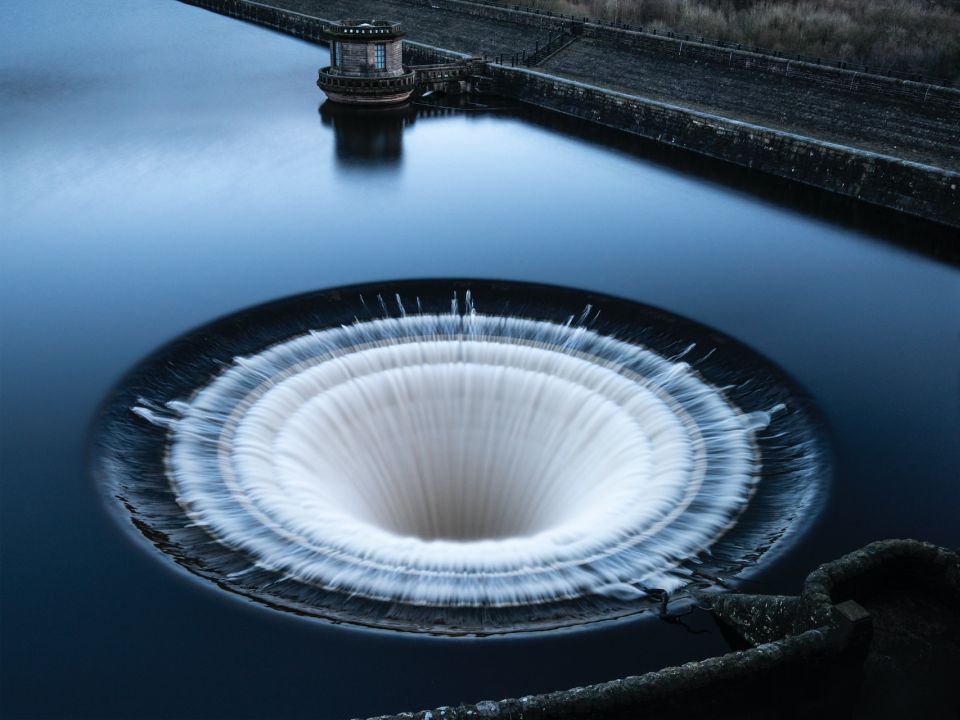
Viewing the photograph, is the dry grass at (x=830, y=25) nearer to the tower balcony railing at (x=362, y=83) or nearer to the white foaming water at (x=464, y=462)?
the tower balcony railing at (x=362, y=83)

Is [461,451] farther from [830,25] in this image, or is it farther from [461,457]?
[830,25]

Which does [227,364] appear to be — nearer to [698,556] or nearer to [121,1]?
[698,556]

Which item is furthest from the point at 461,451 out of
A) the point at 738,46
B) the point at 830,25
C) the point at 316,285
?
the point at 830,25

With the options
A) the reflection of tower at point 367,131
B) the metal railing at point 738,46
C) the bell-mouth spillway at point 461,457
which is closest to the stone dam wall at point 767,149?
the metal railing at point 738,46

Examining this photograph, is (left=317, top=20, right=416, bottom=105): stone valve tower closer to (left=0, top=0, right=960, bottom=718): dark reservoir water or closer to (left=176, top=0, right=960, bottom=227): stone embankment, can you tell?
(left=0, top=0, right=960, bottom=718): dark reservoir water

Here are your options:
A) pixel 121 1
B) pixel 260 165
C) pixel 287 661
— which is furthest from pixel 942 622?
pixel 121 1

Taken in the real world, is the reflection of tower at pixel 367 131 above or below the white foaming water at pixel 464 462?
above

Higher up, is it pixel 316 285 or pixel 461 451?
pixel 316 285
